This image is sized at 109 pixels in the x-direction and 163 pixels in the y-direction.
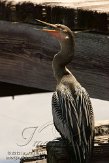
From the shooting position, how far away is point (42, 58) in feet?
18.7

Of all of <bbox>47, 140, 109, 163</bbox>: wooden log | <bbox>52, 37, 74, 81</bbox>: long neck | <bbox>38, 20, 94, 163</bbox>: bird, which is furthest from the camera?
<bbox>52, 37, 74, 81</bbox>: long neck

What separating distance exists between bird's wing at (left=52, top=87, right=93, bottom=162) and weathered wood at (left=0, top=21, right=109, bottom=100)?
806 millimetres

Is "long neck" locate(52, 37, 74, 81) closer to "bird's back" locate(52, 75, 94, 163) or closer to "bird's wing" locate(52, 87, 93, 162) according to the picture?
"bird's back" locate(52, 75, 94, 163)

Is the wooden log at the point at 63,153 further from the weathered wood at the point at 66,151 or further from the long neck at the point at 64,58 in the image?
the long neck at the point at 64,58

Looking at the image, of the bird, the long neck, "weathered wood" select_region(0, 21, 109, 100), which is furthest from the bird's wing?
"weathered wood" select_region(0, 21, 109, 100)

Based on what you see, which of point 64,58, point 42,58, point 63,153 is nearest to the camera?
point 63,153

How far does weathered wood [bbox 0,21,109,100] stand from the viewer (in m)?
5.43

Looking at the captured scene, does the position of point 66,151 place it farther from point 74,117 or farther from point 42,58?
point 42,58

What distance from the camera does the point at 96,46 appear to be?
5395mm

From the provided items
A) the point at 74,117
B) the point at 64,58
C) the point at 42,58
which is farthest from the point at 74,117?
the point at 42,58

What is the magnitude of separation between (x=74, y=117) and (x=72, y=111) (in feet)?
0.18

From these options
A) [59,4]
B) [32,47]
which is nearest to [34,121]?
[32,47]

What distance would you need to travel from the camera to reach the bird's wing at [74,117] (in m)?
4.45

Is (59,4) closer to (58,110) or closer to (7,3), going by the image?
(7,3)
